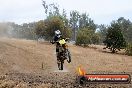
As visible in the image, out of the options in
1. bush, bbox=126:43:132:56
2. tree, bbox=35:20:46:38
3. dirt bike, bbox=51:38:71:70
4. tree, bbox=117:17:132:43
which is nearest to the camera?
dirt bike, bbox=51:38:71:70

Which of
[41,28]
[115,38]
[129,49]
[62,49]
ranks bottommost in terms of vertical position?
[129,49]

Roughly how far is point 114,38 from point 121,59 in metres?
13.0

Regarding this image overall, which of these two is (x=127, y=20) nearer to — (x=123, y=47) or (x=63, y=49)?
(x=123, y=47)

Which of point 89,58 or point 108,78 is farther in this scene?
point 89,58

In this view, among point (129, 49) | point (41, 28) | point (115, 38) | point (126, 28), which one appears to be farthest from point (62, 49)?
point (126, 28)

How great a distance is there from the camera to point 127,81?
1472cm

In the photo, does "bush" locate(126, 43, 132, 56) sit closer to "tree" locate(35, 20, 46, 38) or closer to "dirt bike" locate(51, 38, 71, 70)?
"tree" locate(35, 20, 46, 38)

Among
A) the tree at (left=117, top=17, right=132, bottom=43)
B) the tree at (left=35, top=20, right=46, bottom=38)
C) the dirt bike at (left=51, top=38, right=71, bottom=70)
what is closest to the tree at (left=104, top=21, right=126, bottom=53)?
the tree at (left=35, top=20, right=46, bottom=38)

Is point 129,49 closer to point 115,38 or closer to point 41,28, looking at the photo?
point 115,38

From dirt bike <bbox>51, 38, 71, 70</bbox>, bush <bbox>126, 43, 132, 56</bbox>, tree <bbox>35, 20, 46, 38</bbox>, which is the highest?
tree <bbox>35, 20, 46, 38</bbox>

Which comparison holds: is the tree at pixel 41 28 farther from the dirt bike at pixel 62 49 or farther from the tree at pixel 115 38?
the dirt bike at pixel 62 49

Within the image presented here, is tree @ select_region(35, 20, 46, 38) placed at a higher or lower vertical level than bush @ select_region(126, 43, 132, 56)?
higher

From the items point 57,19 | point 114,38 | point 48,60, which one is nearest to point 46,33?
point 57,19

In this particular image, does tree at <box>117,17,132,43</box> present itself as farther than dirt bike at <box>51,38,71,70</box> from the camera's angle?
Yes
